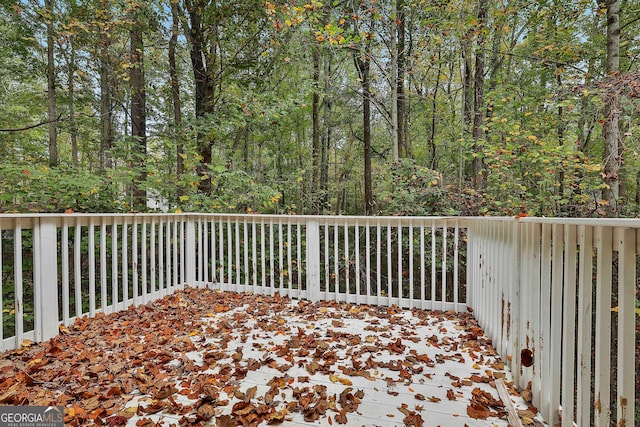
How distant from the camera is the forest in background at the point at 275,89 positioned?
16.2 ft

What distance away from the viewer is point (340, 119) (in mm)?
9359

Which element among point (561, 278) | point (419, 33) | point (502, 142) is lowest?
point (561, 278)

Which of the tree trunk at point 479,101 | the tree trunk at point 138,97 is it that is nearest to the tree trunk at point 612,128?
the tree trunk at point 479,101

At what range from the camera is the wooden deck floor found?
1649 mm

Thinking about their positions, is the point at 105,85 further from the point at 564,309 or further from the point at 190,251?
the point at 564,309

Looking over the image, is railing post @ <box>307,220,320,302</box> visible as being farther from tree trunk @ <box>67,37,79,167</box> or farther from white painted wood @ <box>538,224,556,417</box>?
tree trunk @ <box>67,37,79,167</box>

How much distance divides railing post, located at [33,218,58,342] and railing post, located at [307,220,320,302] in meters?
2.39

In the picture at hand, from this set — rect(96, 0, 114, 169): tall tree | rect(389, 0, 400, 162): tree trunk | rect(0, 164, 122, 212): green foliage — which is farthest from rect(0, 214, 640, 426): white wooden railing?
rect(389, 0, 400, 162): tree trunk

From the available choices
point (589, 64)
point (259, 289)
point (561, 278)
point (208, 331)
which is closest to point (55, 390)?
point (208, 331)

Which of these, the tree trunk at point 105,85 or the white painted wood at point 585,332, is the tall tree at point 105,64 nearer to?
the tree trunk at point 105,85

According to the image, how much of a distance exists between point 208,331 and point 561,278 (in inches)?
102

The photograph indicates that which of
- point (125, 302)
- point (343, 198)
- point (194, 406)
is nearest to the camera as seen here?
point (194, 406)

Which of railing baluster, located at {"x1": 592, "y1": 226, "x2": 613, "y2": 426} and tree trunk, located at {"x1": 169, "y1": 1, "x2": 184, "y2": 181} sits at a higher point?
tree trunk, located at {"x1": 169, "y1": 1, "x2": 184, "y2": 181}

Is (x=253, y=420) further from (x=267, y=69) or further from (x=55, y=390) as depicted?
(x=267, y=69)
